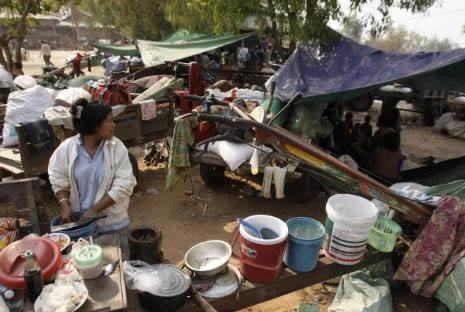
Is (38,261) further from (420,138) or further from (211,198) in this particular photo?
(420,138)

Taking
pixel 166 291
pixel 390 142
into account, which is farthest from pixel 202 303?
pixel 390 142

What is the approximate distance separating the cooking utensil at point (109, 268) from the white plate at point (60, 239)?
12.3 inches

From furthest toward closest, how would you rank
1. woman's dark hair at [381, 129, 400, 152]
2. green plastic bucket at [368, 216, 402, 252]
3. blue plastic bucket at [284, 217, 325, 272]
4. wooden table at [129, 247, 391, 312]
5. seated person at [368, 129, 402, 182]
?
woman's dark hair at [381, 129, 400, 152] → seated person at [368, 129, 402, 182] → green plastic bucket at [368, 216, 402, 252] → blue plastic bucket at [284, 217, 325, 272] → wooden table at [129, 247, 391, 312]

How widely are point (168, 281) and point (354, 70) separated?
487 cm

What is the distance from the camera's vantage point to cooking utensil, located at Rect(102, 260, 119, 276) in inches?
72.9

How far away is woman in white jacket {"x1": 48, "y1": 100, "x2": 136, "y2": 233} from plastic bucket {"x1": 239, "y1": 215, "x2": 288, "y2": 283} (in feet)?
3.14

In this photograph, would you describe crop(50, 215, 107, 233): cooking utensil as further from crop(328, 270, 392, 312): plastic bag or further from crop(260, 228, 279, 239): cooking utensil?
crop(328, 270, 392, 312): plastic bag

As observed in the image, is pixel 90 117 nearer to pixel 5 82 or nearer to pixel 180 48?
pixel 5 82

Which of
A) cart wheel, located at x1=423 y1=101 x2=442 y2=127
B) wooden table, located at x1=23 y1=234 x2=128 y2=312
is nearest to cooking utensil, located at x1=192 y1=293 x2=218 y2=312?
wooden table, located at x1=23 y1=234 x2=128 y2=312

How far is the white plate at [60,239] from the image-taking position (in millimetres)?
2006

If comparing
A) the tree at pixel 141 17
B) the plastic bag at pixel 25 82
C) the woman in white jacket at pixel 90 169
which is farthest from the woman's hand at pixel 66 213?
the tree at pixel 141 17

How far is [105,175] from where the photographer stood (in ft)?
8.15

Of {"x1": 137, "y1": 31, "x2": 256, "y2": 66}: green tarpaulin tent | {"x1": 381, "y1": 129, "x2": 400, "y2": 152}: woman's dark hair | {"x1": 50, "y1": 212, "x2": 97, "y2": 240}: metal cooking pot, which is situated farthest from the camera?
{"x1": 137, "y1": 31, "x2": 256, "y2": 66}: green tarpaulin tent

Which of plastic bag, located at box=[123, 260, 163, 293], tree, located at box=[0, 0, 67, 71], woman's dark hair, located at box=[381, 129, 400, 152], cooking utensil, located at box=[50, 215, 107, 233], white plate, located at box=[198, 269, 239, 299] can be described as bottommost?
woman's dark hair, located at box=[381, 129, 400, 152]
